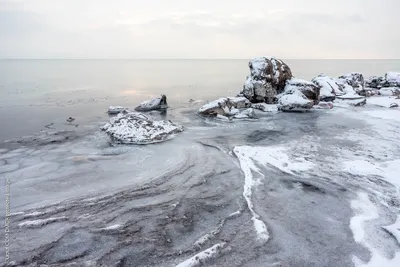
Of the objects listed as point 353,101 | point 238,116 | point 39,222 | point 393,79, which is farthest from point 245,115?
point 393,79

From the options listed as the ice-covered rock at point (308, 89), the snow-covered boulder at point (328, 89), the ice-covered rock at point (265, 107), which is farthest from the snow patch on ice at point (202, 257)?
the snow-covered boulder at point (328, 89)

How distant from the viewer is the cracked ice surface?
6.27 m

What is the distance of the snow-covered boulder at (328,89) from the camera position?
31250 millimetres

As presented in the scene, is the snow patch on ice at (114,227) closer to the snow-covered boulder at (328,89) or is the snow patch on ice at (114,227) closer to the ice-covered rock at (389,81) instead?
the snow-covered boulder at (328,89)

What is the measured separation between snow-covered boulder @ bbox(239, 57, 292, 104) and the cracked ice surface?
1362cm

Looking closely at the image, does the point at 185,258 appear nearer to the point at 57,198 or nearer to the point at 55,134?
the point at 57,198

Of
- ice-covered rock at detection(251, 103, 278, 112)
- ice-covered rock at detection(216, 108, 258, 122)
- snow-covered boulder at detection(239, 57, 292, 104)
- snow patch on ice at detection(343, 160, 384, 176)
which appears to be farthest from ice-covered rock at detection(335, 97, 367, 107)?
snow patch on ice at detection(343, 160, 384, 176)

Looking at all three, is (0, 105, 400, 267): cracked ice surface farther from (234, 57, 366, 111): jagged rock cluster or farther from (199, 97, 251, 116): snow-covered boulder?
(234, 57, 366, 111): jagged rock cluster

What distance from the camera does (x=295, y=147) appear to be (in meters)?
14.5

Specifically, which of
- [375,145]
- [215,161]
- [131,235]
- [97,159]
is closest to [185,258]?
[131,235]

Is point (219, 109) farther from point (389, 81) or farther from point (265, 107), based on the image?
point (389, 81)

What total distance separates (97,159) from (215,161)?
16.8 ft

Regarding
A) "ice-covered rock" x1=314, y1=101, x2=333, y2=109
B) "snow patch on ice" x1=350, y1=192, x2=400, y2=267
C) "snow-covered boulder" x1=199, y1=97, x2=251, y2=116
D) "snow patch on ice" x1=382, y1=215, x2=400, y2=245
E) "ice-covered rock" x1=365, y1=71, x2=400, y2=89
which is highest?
"ice-covered rock" x1=365, y1=71, x2=400, y2=89

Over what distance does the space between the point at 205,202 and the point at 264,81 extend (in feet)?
72.7
